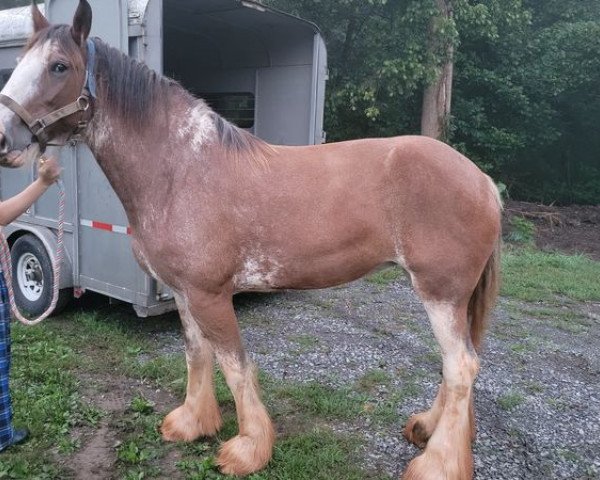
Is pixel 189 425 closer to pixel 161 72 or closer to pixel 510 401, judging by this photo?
pixel 510 401

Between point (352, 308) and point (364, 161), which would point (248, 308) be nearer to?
point (352, 308)

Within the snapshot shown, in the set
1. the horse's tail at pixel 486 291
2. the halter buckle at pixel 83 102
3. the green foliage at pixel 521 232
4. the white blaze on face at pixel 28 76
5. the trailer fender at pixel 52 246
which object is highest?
the white blaze on face at pixel 28 76

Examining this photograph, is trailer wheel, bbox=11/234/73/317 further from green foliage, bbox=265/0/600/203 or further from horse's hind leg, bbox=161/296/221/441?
green foliage, bbox=265/0/600/203

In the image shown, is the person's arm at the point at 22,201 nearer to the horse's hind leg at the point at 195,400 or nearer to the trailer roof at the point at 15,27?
the horse's hind leg at the point at 195,400

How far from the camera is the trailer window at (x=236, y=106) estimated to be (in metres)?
6.11

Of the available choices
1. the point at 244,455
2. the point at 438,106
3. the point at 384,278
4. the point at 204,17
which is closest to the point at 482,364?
the point at 244,455

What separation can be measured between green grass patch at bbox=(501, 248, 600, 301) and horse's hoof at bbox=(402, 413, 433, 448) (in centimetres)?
363

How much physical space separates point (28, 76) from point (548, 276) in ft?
21.9

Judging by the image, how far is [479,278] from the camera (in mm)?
2748

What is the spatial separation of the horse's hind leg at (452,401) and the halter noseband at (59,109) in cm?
190

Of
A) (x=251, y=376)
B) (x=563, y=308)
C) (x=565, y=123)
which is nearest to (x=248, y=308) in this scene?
(x=251, y=376)

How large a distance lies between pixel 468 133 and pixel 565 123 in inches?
135

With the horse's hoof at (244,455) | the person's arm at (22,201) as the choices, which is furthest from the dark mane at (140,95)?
the horse's hoof at (244,455)

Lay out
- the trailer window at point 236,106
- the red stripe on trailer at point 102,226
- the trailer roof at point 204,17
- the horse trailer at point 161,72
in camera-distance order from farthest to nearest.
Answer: the trailer window at point 236,106 < the trailer roof at point 204,17 < the red stripe on trailer at point 102,226 < the horse trailer at point 161,72
